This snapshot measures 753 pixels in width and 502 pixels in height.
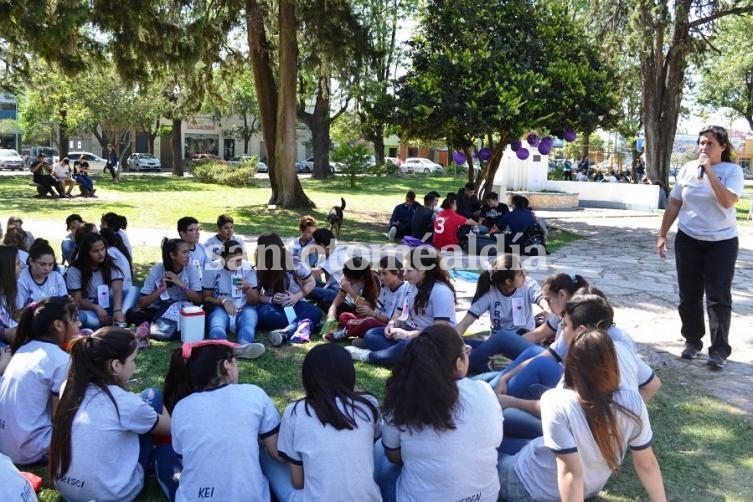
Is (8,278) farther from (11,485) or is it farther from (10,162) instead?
(10,162)

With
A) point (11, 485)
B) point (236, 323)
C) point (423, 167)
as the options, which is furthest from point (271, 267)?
point (423, 167)

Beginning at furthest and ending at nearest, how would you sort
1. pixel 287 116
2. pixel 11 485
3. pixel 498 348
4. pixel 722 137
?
pixel 287 116 → pixel 722 137 → pixel 498 348 → pixel 11 485

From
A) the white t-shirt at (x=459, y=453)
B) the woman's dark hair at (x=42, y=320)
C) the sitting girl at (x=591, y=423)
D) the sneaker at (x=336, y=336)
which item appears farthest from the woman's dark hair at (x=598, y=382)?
the sneaker at (x=336, y=336)

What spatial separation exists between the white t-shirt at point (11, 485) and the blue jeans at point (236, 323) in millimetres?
3374

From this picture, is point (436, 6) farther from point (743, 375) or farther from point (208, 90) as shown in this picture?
point (743, 375)

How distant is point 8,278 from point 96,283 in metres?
1.03

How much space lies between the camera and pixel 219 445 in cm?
306

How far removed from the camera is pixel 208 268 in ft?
21.9

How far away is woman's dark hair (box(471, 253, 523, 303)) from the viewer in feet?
17.7

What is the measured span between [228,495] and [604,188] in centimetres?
2315

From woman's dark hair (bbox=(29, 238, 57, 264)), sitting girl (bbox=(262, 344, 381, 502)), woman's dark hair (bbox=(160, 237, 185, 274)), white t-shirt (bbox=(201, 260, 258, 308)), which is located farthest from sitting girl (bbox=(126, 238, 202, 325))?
sitting girl (bbox=(262, 344, 381, 502))

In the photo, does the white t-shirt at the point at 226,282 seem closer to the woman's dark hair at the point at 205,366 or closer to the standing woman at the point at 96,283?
the standing woman at the point at 96,283

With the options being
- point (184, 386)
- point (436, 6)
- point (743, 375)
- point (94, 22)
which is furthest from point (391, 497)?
point (436, 6)

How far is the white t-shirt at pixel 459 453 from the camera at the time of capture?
9.77 ft
